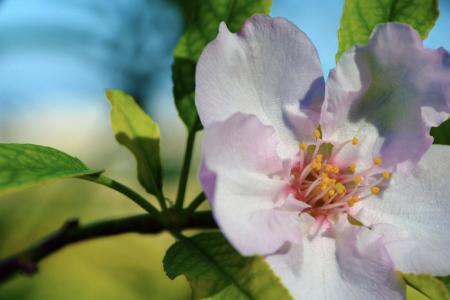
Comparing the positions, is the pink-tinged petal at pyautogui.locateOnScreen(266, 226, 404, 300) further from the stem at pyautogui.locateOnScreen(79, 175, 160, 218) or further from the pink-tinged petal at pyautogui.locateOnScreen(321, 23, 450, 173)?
the stem at pyautogui.locateOnScreen(79, 175, 160, 218)

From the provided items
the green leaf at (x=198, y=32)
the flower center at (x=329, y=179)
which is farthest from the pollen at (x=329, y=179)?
the green leaf at (x=198, y=32)

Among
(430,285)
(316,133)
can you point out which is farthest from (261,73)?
(430,285)

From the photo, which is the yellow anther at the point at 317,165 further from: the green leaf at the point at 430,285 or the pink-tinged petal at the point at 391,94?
the green leaf at the point at 430,285

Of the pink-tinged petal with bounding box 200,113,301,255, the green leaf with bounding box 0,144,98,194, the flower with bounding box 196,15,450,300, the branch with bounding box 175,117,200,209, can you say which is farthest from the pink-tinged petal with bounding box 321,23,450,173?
the green leaf with bounding box 0,144,98,194

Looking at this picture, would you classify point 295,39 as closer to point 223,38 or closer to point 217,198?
point 223,38

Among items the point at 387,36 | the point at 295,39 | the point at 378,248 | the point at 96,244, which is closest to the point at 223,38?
the point at 295,39

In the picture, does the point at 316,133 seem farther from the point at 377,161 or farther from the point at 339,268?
the point at 339,268
